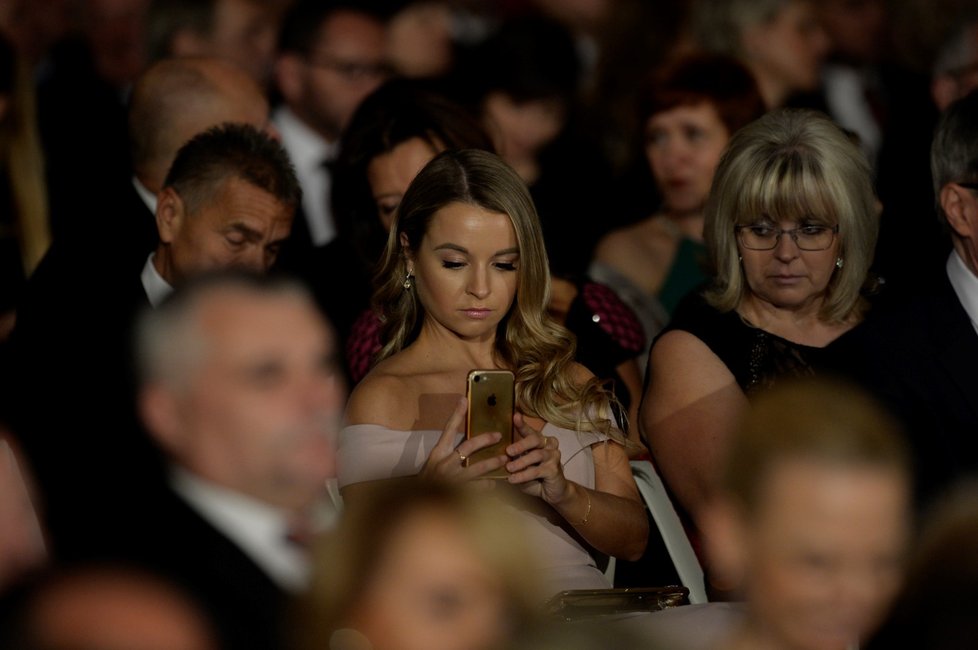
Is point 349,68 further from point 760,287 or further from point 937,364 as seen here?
point 937,364

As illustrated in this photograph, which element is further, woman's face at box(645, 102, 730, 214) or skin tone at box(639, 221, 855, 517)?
woman's face at box(645, 102, 730, 214)

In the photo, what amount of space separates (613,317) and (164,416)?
8.25ft

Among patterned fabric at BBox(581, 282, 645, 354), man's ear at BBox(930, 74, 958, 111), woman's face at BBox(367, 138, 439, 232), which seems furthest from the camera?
man's ear at BBox(930, 74, 958, 111)

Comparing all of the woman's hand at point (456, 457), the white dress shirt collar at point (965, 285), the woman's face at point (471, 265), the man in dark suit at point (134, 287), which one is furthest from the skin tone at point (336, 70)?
the woman's hand at point (456, 457)

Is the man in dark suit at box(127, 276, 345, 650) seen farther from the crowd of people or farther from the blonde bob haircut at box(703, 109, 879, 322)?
the blonde bob haircut at box(703, 109, 879, 322)

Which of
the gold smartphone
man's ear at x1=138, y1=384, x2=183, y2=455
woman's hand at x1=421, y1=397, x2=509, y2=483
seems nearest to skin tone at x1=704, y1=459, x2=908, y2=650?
man's ear at x1=138, y1=384, x2=183, y2=455

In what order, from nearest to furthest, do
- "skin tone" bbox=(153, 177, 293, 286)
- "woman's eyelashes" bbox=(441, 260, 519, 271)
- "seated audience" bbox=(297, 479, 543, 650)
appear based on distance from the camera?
"seated audience" bbox=(297, 479, 543, 650) → "woman's eyelashes" bbox=(441, 260, 519, 271) → "skin tone" bbox=(153, 177, 293, 286)

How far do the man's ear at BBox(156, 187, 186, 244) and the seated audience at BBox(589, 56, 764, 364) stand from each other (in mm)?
1746

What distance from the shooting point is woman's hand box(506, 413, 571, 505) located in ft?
12.0

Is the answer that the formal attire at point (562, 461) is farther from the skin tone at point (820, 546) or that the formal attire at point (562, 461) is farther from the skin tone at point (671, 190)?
the skin tone at point (671, 190)

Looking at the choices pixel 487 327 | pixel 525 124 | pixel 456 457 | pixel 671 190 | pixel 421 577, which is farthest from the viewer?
pixel 525 124

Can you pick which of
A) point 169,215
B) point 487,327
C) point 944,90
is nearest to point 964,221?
point 487,327

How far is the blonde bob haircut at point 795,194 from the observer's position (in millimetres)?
4371

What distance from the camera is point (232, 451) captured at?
8.41ft
